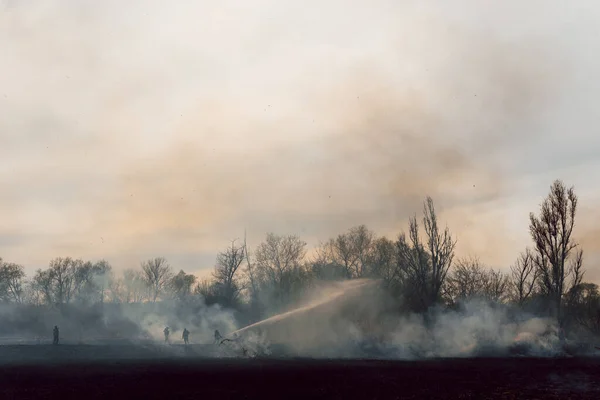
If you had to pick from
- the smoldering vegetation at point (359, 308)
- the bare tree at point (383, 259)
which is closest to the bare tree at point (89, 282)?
the smoldering vegetation at point (359, 308)

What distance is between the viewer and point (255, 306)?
10494 centimetres

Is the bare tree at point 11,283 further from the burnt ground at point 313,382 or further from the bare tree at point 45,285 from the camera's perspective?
the burnt ground at point 313,382

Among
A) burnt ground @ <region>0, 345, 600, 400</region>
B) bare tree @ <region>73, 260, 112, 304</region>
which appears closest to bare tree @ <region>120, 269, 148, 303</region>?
bare tree @ <region>73, 260, 112, 304</region>

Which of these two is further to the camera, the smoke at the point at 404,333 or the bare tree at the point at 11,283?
the bare tree at the point at 11,283

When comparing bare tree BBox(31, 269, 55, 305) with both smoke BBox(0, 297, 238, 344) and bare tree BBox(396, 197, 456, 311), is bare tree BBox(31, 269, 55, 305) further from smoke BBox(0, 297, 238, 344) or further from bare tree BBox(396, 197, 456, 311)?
bare tree BBox(396, 197, 456, 311)

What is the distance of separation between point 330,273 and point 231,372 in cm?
6132

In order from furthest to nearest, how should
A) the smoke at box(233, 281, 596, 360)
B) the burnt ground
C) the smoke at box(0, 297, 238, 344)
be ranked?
1. the smoke at box(0, 297, 238, 344)
2. the smoke at box(233, 281, 596, 360)
3. the burnt ground

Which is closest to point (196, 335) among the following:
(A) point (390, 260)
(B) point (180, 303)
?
(B) point (180, 303)

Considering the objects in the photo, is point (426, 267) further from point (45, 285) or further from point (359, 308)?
point (45, 285)

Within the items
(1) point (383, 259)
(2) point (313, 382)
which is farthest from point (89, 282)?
(2) point (313, 382)

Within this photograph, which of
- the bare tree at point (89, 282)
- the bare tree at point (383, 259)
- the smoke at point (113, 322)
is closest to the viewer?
the smoke at point (113, 322)

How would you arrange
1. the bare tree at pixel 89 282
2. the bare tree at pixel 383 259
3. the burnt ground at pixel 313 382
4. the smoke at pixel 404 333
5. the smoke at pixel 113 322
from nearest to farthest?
the burnt ground at pixel 313 382 → the smoke at pixel 404 333 → the smoke at pixel 113 322 → the bare tree at pixel 383 259 → the bare tree at pixel 89 282

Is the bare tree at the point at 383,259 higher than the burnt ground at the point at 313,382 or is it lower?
higher

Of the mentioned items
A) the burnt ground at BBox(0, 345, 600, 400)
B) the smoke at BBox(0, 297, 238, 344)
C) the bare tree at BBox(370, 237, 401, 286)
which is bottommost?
the burnt ground at BBox(0, 345, 600, 400)
